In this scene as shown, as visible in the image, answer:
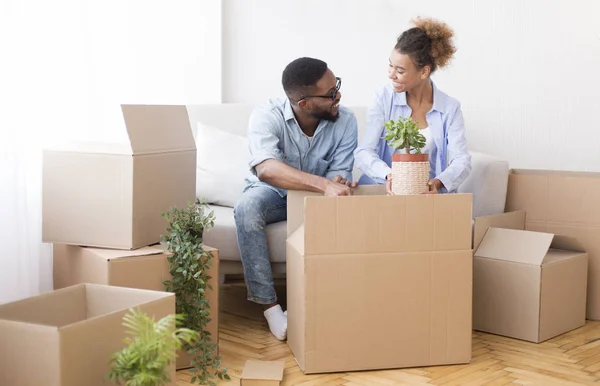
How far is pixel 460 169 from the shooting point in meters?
2.48

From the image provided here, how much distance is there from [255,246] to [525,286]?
0.87 metres

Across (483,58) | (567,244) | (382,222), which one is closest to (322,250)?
(382,222)

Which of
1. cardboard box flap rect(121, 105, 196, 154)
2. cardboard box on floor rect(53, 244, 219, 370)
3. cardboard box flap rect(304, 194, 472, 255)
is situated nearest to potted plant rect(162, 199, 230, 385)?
cardboard box on floor rect(53, 244, 219, 370)

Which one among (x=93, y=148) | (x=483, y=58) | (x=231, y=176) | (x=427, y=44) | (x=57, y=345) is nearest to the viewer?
(x=57, y=345)

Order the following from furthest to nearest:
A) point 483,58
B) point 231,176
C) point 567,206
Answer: point 483,58 → point 231,176 → point 567,206

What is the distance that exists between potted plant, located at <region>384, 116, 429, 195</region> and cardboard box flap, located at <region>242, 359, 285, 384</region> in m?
0.60

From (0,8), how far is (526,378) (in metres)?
Result: 1.89

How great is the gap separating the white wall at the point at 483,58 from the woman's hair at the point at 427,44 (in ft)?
2.23

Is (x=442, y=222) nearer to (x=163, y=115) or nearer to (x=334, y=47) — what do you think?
(x=163, y=115)

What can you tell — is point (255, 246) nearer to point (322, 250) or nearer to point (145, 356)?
point (322, 250)

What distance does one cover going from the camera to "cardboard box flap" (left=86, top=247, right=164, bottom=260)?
6.77 feet

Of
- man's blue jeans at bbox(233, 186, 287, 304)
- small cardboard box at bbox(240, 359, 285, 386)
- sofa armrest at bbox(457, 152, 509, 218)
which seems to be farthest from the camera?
sofa armrest at bbox(457, 152, 509, 218)

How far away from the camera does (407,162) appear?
2184 mm

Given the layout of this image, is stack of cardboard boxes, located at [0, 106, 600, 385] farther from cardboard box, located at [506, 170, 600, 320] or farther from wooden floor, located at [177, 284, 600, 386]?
cardboard box, located at [506, 170, 600, 320]
